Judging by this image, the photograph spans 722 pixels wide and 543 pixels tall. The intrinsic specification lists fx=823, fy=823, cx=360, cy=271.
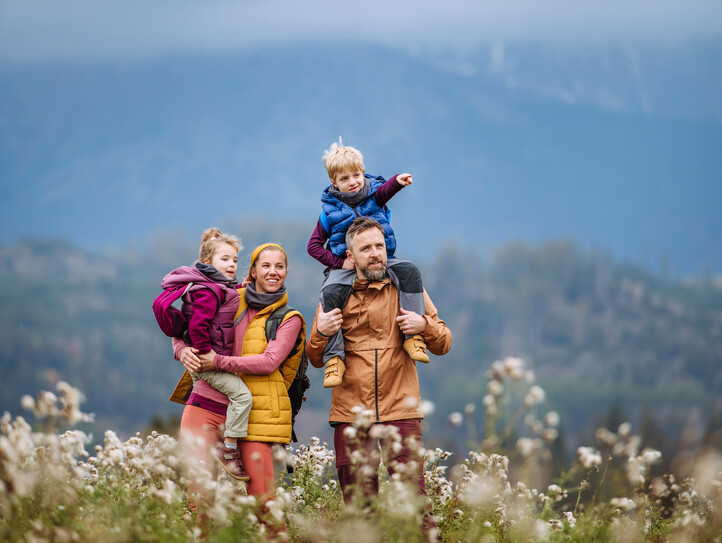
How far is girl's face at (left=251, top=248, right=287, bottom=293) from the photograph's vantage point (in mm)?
5750

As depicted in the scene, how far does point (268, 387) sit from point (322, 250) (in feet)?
3.76

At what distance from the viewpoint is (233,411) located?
17.6 feet

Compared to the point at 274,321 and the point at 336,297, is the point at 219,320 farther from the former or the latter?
the point at 336,297

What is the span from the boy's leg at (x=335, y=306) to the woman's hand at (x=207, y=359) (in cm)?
75

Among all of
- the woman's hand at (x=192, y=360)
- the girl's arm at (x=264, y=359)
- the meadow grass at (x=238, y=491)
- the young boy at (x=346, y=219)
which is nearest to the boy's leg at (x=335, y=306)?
the young boy at (x=346, y=219)

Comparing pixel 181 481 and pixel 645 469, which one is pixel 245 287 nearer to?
pixel 181 481

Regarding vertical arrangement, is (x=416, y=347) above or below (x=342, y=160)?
below

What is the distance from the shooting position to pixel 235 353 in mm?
5645

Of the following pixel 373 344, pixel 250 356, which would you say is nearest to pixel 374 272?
pixel 373 344

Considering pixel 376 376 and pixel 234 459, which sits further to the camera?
pixel 376 376

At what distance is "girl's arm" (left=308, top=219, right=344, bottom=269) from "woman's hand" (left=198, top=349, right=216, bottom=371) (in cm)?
109

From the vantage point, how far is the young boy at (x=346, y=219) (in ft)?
18.6

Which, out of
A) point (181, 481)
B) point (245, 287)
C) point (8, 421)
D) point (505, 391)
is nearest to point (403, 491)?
point (505, 391)

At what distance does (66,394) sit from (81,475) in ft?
1.65
